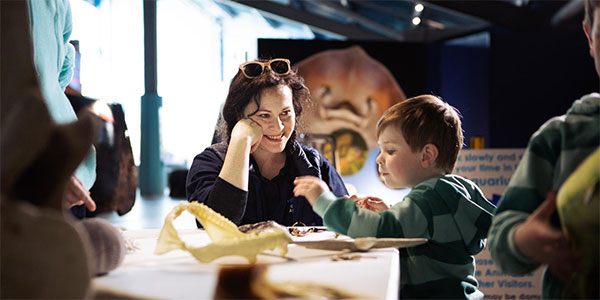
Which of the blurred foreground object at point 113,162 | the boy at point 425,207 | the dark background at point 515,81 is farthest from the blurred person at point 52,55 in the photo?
the dark background at point 515,81

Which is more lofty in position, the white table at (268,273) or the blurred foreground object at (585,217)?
the blurred foreground object at (585,217)

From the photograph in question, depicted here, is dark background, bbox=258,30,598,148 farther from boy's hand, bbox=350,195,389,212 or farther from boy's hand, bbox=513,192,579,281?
boy's hand, bbox=513,192,579,281

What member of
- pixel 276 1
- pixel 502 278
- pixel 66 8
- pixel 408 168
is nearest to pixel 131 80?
pixel 276 1

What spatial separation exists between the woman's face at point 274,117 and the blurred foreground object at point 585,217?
4.56 ft

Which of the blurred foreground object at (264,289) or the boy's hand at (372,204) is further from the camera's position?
the boy's hand at (372,204)

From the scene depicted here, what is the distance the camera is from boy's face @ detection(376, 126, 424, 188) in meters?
1.58

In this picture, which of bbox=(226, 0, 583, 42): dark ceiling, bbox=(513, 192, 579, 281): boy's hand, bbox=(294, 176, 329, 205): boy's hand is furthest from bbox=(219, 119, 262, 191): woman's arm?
bbox=(226, 0, 583, 42): dark ceiling

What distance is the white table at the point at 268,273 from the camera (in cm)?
78

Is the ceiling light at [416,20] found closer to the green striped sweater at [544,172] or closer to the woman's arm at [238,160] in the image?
the woman's arm at [238,160]

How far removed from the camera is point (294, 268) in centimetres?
97

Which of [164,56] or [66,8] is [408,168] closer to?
[66,8]

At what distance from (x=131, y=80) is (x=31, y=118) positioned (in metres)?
7.90

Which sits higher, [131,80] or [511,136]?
[131,80]

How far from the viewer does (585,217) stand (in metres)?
0.74
